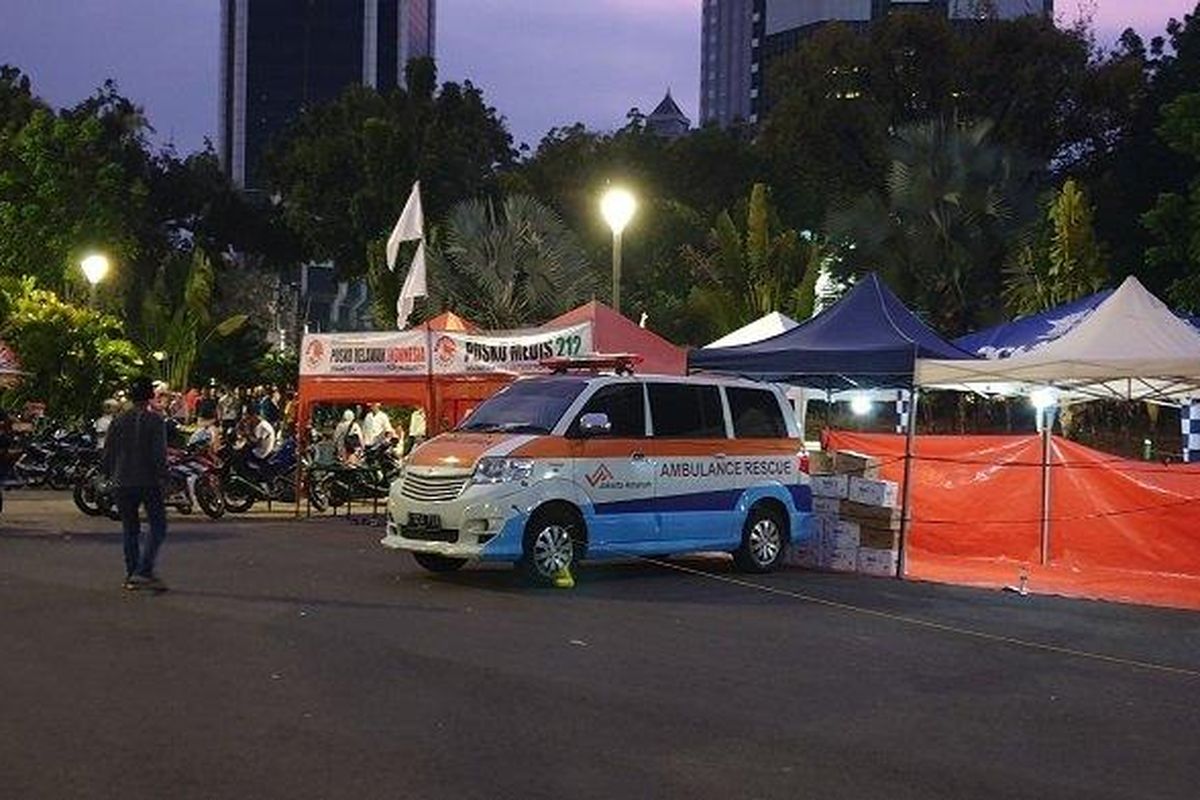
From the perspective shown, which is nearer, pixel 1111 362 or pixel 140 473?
pixel 140 473

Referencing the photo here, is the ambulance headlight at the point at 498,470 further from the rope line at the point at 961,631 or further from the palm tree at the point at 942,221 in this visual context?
the palm tree at the point at 942,221

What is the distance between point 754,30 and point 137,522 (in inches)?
6422

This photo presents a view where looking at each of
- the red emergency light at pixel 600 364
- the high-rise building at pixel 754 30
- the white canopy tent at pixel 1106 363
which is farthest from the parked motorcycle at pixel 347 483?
the high-rise building at pixel 754 30

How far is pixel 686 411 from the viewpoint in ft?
50.8

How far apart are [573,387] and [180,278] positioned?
3683 cm

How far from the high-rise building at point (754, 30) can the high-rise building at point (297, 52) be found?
3794 centimetres

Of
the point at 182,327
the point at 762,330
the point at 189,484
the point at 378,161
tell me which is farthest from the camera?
the point at 378,161

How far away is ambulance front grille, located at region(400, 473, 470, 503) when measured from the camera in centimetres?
1387

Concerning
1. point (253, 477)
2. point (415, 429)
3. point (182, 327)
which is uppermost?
point (182, 327)

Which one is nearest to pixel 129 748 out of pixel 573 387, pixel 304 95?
pixel 573 387

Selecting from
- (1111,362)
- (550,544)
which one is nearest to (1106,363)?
(1111,362)

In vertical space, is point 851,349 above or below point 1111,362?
above

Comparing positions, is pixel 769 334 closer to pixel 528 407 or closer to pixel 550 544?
pixel 528 407

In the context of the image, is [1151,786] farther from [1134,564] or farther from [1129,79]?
[1129,79]
